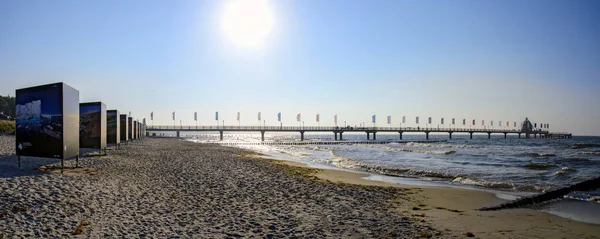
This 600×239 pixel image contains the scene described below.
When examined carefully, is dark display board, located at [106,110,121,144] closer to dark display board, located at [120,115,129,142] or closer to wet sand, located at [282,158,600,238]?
dark display board, located at [120,115,129,142]

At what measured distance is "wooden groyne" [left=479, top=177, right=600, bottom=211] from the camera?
425 inches

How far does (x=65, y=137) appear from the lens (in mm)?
12992

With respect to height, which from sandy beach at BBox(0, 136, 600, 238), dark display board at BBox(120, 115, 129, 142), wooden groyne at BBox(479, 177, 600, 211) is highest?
dark display board at BBox(120, 115, 129, 142)

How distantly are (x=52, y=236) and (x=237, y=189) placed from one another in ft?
19.7

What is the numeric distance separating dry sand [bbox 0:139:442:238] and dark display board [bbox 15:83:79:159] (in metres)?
0.88

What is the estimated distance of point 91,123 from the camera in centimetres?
1953

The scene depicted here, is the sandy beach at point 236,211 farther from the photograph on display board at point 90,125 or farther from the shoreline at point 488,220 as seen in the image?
the photograph on display board at point 90,125

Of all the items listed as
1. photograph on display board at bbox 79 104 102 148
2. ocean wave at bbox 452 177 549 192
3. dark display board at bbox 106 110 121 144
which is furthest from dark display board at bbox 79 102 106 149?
ocean wave at bbox 452 177 549 192

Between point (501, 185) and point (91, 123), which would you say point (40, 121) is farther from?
point (501, 185)

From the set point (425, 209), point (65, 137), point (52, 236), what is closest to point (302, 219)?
point (425, 209)

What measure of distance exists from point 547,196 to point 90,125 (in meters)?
20.3

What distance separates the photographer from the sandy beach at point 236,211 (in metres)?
6.89

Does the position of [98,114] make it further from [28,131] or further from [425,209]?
[425,209]

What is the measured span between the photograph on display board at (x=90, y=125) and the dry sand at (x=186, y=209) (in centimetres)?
646
